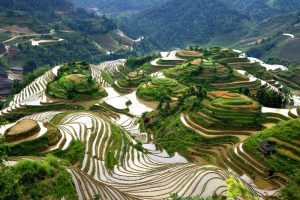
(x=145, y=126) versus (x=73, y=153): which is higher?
(x=73, y=153)

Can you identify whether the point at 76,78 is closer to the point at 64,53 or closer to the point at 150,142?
the point at 150,142

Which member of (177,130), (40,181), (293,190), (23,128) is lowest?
(177,130)

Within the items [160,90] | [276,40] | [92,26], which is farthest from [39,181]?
[92,26]

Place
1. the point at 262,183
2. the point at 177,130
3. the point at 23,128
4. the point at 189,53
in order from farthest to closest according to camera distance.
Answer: the point at 189,53 < the point at 177,130 < the point at 23,128 < the point at 262,183

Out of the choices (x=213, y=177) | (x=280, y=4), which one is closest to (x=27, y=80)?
(x=213, y=177)

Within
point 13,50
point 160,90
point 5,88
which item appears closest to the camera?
point 160,90

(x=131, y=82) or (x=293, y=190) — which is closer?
(x=293, y=190)

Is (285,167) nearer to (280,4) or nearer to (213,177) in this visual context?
(213,177)
